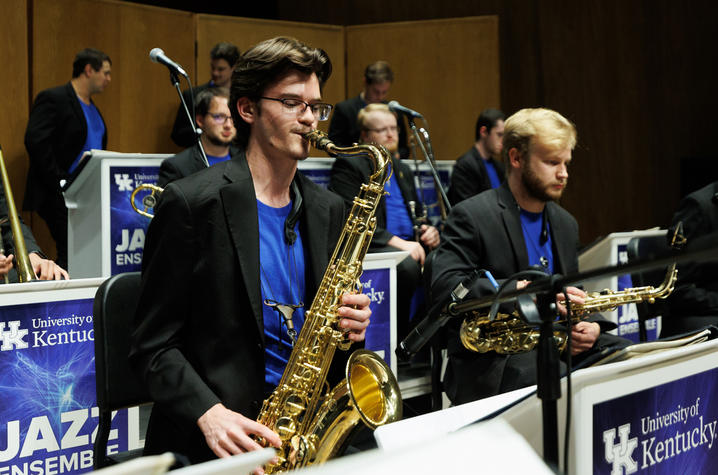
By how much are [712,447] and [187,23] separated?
23.7 ft

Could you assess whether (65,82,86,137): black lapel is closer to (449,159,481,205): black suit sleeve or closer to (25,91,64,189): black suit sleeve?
(25,91,64,189): black suit sleeve

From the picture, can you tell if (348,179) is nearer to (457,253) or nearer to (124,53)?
(457,253)

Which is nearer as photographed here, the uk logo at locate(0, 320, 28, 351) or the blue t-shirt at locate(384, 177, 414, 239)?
the uk logo at locate(0, 320, 28, 351)

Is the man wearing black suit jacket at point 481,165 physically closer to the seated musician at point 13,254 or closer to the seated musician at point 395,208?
the seated musician at point 395,208

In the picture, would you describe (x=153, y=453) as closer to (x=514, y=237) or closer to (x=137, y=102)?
(x=514, y=237)

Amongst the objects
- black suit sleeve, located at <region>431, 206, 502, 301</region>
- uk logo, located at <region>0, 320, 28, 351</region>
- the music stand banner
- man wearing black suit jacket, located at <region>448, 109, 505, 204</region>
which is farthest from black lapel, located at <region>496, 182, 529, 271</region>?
man wearing black suit jacket, located at <region>448, 109, 505, 204</region>

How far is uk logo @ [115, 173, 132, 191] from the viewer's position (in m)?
4.70

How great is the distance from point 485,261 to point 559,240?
0.40 meters

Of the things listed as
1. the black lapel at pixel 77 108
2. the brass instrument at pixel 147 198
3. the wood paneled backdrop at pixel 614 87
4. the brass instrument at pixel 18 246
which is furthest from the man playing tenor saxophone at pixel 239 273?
the wood paneled backdrop at pixel 614 87

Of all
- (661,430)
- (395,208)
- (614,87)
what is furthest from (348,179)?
(614,87)

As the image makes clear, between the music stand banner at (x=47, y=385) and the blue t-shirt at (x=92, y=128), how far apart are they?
3887 mm

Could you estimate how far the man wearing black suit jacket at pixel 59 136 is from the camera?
20.9ft

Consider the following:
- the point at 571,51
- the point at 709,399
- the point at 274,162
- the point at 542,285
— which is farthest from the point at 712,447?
the point at 571,51

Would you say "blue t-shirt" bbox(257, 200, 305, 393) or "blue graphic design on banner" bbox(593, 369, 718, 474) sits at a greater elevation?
"blue t-shirt" bbox(257, 200, 305, 393)
